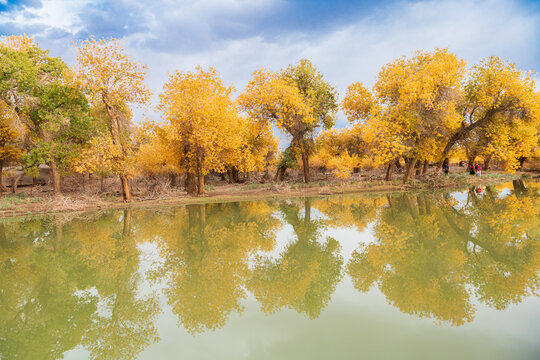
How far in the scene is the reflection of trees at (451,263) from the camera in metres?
4.56

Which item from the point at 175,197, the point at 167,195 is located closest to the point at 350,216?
the point at 175,197

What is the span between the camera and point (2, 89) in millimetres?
20141

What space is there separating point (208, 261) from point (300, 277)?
2385 millimetres

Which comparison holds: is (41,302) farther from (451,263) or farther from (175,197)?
(175,197)

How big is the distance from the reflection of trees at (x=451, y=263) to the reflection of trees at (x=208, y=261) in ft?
8.18

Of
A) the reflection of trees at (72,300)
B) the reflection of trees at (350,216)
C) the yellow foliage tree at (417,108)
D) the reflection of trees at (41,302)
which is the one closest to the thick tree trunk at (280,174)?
the yellow foliage tree at (417,108)

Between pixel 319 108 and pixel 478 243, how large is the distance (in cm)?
2310

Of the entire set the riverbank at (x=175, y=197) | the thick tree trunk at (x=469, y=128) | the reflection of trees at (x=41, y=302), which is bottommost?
the reflection of trees at (x=41, y=302)

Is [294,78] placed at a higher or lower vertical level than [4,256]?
higher

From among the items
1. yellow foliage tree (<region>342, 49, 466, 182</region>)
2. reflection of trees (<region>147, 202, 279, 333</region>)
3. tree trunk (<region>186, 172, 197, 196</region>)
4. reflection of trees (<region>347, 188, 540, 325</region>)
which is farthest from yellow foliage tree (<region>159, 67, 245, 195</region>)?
reflection of trees (<region>347, 188, 540, 325</region>)

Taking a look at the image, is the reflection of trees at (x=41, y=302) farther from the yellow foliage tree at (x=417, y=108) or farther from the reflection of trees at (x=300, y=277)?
the yellow foliage tree at (x=417, y=108)

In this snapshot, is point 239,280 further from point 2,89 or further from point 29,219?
point 2,89

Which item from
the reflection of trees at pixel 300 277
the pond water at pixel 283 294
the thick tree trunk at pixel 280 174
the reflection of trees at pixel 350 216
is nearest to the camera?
the pond water at pixel 283 294

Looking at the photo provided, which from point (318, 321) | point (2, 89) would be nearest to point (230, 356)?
point (318, 321)
